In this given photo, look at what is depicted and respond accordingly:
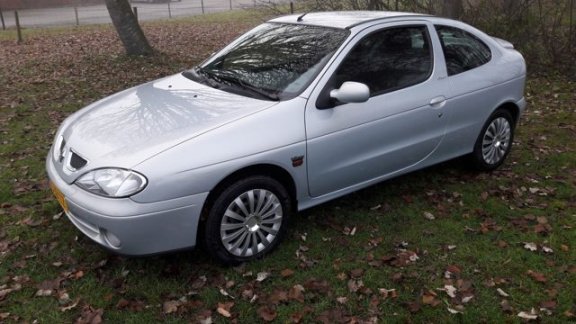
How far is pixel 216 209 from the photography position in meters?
3.42

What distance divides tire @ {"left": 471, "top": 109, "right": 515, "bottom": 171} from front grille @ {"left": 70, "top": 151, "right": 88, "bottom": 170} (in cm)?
Answer: 362

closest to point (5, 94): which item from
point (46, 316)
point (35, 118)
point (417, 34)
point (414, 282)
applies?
point (35, 118)

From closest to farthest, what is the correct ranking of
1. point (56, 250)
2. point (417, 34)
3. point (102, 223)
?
point (102, 223) → point (56, 250) → point (417, 34)

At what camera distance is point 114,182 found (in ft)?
10.5

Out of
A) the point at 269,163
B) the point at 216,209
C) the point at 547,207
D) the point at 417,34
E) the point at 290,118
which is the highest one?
the point at 417,34

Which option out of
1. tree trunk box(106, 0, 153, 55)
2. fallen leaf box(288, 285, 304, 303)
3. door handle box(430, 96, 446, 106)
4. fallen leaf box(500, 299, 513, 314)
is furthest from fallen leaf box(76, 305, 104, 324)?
tree trunk box(106, 0, 153, 55)

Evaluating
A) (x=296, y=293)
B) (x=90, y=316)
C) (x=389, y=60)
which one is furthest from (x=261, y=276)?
(x=389, y=60)

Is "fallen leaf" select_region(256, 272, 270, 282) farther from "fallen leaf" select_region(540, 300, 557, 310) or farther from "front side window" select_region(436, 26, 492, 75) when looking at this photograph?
"front side window" select_region(436, 26, 492, 75)

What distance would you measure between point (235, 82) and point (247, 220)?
1.20 metres

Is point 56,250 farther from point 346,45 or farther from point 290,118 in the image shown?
point 346,45

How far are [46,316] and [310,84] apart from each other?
2350mm

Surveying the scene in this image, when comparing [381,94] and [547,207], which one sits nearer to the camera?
[381,94]

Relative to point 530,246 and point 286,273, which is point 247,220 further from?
point 530,246

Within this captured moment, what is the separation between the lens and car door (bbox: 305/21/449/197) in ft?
12.6
